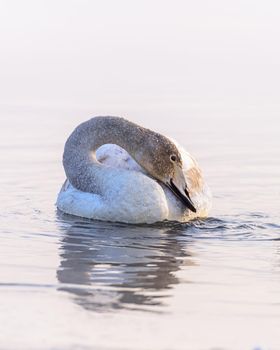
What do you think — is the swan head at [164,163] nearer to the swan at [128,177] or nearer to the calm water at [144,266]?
the swan at [128,177]

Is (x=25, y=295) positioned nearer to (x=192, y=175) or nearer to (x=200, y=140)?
(x=192, y=175)

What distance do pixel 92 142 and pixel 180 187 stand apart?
1095 millimetres

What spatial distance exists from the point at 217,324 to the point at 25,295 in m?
1.25

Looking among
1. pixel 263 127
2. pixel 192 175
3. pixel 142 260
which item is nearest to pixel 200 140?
pixel 263 127

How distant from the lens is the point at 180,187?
9820 mm

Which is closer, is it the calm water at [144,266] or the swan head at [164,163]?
the calm water at [144,266]

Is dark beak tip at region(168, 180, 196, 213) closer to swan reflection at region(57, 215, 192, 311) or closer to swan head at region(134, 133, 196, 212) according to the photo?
swan head at region(134, 133, 196, 212)

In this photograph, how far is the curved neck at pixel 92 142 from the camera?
10.1 m

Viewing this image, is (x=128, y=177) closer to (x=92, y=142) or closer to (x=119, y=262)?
(x=92, y=142)

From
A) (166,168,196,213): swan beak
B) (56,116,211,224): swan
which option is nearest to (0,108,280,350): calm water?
(56,116,211,224): swan

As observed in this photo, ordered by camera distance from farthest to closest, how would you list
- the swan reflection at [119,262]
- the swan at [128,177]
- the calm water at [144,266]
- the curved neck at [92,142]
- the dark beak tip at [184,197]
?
the curved neck at [92,142], the dark beak tip at [184,197], the swan at [128,177], the swan reflection at [119,262], the calm water at [144,266]

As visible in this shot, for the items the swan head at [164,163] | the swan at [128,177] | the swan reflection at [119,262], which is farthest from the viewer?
the swan head at [164,163]

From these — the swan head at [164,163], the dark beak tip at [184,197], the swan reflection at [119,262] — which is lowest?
the swan reflection at [119,262]

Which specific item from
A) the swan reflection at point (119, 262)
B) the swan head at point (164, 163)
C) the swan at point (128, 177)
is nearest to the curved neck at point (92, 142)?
the swan at point (128, 177)
